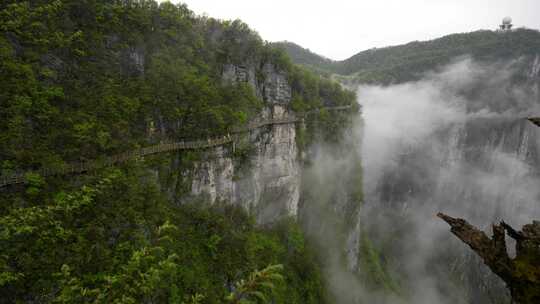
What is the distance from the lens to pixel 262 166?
98.9 ft

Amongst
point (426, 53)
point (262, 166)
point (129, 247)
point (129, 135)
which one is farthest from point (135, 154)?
point (426, 53)

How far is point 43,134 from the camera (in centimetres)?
1606

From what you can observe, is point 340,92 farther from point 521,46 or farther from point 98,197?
point 521,46

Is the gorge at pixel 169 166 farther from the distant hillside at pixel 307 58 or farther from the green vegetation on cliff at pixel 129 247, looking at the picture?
the distant hillside at pixel 307 58

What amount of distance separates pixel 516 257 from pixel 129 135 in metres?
20.5

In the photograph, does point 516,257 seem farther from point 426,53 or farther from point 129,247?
point 426,53

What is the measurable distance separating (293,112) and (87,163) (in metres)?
21.8

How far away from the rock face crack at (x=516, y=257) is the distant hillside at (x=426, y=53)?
92.9m

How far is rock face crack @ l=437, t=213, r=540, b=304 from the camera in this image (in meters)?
4.20

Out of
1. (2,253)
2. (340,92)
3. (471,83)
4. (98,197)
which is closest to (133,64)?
(98,197)

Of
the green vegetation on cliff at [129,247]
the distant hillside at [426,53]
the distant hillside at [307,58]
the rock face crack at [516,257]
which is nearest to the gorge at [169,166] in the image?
the green vegetation on cliff at [129,247]

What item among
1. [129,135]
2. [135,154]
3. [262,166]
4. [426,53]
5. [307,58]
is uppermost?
[307,58]

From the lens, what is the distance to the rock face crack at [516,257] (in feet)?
13.8

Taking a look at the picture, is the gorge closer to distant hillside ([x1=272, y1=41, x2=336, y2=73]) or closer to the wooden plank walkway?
the wooden plank walkway
